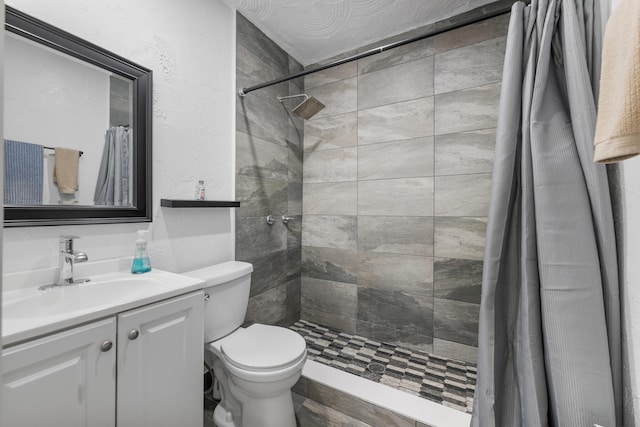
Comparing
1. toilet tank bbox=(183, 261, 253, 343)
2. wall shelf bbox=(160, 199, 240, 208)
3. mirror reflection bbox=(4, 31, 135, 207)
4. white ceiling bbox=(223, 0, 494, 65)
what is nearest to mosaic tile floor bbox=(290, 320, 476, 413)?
toilet tank bbox=(183, 261, 253, 343)

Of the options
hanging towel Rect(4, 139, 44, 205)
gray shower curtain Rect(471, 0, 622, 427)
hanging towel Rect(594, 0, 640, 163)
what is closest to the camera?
hanging towel Rect(594, 0, 640, 163)

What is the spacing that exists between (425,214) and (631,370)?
1.25 m

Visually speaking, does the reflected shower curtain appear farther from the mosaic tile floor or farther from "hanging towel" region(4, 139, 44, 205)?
the mosaic tile floor

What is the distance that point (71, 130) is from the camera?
3.70 ft

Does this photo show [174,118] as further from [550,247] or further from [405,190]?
[550,247]

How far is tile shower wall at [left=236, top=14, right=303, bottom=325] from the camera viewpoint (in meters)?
1.88

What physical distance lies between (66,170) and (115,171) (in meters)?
0.17

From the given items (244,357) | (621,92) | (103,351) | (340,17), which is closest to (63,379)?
(103,351)

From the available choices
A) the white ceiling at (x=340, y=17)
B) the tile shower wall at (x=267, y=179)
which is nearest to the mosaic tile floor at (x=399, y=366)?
the tile shower wall at (x=267, y=179)

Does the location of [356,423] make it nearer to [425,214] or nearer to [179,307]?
[179,307]

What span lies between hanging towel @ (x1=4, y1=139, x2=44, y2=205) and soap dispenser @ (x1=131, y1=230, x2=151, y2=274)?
1.14 ft

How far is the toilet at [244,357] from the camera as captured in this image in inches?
48.1

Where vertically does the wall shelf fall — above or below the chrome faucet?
above

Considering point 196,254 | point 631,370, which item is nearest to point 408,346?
point 631,370
